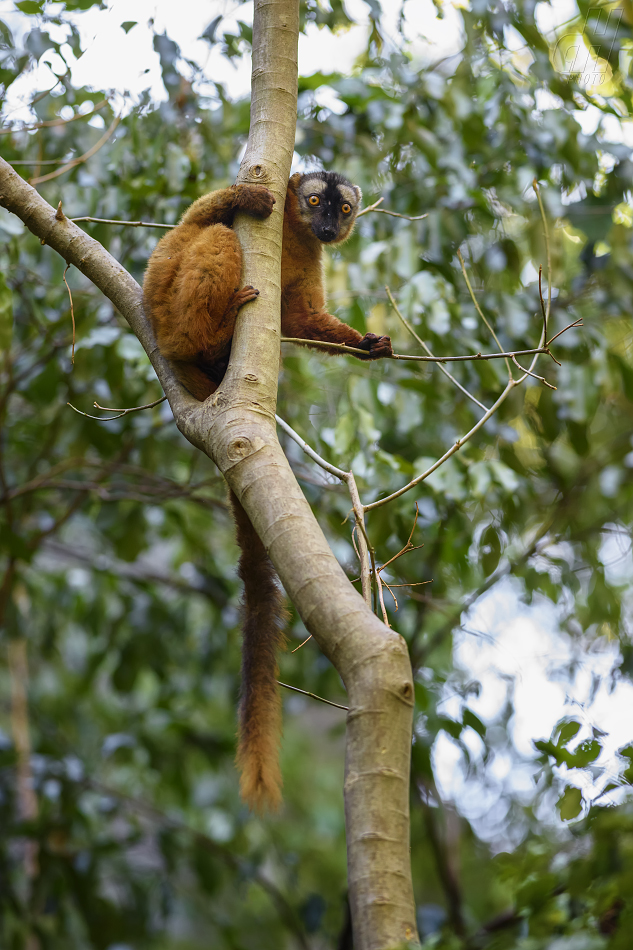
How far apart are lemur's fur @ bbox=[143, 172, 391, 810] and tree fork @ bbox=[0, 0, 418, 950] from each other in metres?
0.12

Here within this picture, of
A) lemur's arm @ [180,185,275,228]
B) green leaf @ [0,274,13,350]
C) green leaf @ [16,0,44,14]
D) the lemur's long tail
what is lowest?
the lemur's long tail

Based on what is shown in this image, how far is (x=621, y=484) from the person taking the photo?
195 inches

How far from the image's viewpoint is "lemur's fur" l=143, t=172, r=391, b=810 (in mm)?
1839

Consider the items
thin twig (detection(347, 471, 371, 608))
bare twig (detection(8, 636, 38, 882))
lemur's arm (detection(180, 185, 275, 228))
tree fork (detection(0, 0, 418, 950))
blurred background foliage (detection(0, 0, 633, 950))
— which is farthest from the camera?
bare twig (detection(8, 636, 38, 882))

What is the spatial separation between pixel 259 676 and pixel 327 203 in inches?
95.9

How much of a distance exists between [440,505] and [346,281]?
4.56 feet

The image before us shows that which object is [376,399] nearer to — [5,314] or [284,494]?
[5,314]

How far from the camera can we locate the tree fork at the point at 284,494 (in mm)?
1109

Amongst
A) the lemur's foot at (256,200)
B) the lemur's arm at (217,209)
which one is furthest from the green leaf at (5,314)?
the lemur's foot at (256,200)

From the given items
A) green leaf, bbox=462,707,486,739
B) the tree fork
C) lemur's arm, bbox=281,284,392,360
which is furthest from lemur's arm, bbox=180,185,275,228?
green leaf, bbox=462,707,486,739

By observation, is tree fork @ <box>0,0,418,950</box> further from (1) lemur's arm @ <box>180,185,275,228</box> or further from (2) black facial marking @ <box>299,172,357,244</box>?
(2) black facial marking @ <box>299,172,357,244</box>

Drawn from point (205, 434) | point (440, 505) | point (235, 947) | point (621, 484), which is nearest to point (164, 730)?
point (235, 947)

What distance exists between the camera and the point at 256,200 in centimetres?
A: 200

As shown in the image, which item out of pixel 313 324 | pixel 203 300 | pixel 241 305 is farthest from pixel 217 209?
pixel 241 305
